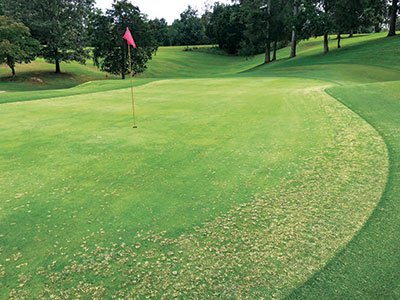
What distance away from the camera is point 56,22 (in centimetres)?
3303

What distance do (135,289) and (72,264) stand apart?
71cm

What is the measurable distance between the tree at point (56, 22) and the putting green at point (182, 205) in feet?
102

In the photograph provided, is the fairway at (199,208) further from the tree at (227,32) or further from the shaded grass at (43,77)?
the tree at (227,32)

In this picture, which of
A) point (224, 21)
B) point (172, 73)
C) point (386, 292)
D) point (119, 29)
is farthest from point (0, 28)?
point (224, 21)

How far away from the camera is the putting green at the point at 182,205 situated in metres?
2.63

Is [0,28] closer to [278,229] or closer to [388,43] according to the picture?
[278,229]

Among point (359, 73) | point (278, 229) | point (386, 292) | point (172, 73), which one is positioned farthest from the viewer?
point (172, 73)

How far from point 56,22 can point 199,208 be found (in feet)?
120

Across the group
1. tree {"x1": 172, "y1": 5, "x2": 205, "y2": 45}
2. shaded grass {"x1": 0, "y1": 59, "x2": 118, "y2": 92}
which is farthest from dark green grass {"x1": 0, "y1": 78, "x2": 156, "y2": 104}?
tree {"x1": 172, "y1": 5, "x2": 205, "y2": 45}

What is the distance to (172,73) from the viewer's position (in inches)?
1887

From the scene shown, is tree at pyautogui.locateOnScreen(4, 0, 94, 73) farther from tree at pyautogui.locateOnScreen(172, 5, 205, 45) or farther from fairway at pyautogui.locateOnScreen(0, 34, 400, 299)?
tree at pyautogui.locateOnScreen(172, 5, 205, 45)

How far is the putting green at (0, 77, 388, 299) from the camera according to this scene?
104 inches

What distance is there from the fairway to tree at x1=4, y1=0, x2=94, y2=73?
3077cm

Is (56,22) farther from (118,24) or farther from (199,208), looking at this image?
(199,208)
